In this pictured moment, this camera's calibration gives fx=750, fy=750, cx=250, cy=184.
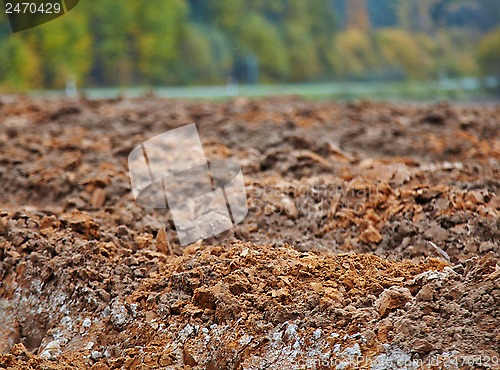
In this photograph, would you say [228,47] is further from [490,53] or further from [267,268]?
[267,268]

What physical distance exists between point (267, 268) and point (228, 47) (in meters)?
16.7

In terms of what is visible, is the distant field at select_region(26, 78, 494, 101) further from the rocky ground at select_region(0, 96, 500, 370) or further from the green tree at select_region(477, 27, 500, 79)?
the rocky ground at select_region(0, 96, 500, 370)

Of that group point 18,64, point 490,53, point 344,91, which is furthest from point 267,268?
point 18,64

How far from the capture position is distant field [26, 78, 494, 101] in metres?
17.0

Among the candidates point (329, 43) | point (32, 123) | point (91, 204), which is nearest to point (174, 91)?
point (329, 43)

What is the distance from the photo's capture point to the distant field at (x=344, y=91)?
17031 mm

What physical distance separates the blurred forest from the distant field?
0.84 feet

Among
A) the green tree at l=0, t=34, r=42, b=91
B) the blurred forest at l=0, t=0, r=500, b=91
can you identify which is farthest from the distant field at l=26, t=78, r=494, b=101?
the green tree at l=0, t=34, r=42, b=91

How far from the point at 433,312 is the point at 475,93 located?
14.7 m

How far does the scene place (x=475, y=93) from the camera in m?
16.9

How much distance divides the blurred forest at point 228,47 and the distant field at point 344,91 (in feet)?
0.84

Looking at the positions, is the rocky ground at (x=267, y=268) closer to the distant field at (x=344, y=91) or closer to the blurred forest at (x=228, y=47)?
the blurred forest at (x=228, y=47)

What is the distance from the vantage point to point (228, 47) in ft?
64.5

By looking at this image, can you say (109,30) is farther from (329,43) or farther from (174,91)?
(329,43)
